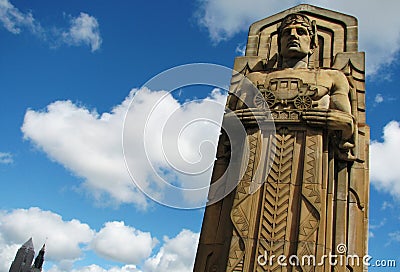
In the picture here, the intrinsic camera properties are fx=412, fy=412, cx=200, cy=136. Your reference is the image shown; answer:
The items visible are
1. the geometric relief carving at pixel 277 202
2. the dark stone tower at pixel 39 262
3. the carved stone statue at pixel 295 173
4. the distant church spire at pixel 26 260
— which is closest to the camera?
the geometric relief carving at pixel 277 202

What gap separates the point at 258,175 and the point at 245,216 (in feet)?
3.91

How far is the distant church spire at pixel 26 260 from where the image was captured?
97.7 metres

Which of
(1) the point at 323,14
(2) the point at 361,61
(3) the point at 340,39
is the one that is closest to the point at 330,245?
(2) the point at 361,61

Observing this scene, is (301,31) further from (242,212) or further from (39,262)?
(39,262)

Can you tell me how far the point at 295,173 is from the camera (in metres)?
10.6

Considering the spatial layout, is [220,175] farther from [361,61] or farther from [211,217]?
[361,61]

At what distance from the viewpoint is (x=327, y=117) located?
11.0 meters

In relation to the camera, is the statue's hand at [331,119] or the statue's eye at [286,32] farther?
the statue's eye at [286,32]

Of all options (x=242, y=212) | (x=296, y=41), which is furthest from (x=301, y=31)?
(x=242, y=212)

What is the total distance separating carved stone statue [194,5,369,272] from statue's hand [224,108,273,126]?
0.03m

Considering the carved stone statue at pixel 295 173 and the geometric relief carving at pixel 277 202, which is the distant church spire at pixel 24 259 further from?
the geometric relief carving at pixel 277 202

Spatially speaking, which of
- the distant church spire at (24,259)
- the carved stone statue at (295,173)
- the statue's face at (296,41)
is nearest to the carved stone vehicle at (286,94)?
the carved stone statue at (295,173)

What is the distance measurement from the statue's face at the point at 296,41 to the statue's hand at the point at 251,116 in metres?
2.71

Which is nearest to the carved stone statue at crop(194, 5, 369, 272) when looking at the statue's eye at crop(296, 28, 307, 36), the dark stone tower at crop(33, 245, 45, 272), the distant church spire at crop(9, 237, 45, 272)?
the statue's eye at crop(296, 28, 307, 36)
